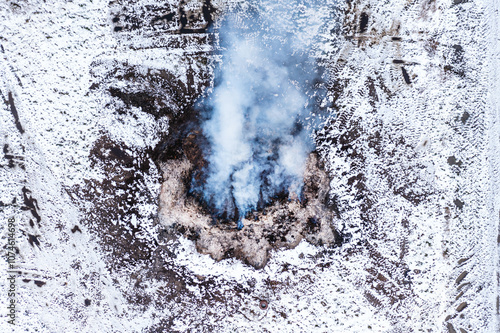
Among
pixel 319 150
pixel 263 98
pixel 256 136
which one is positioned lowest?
pixel 319 150

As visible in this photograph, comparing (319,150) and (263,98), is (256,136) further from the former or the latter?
(319,150)

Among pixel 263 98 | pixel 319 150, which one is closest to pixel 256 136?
pixel 263 98

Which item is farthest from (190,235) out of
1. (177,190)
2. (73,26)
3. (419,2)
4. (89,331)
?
(419,2)

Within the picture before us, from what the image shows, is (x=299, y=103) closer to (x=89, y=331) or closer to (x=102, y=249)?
(x=102, y=249)

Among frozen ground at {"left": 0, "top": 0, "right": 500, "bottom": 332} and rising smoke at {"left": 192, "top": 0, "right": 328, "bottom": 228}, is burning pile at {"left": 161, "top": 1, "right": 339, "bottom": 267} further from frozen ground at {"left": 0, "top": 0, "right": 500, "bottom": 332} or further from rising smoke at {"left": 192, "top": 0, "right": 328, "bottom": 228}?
frozen ground at {"left": 0, "top": 0, "right": 500, "bottom": 332}

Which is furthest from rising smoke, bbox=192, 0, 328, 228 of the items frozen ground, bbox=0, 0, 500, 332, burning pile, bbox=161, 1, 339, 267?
frozen ground, bbox=0, 0, 500, 332

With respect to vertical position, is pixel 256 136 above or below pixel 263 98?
below
